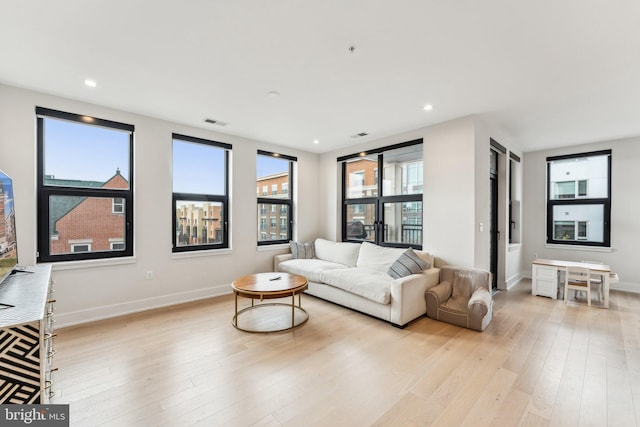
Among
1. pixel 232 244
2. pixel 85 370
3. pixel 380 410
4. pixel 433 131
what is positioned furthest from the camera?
pixel 232 244

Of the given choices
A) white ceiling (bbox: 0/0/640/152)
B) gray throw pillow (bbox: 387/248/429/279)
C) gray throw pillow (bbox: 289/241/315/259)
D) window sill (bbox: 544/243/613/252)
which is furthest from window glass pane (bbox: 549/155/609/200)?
gray throw pillow (bbox: 289/241/315/259)

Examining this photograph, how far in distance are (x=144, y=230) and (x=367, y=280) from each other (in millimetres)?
3134

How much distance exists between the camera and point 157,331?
9.99ft

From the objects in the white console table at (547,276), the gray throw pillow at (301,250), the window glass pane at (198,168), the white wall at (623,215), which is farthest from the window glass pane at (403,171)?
the white wall at (623,215)

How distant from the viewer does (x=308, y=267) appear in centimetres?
445

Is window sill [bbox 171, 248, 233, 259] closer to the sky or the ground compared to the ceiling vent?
closer to the ground

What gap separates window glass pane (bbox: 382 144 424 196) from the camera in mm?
4418

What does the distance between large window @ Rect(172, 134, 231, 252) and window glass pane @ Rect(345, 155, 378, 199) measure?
2.41 metres

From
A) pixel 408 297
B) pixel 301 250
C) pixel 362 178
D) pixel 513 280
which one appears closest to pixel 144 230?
pixel 301 250

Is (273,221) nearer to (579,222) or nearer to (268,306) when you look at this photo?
(268,306)

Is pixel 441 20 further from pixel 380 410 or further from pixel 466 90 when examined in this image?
pixel 380 410

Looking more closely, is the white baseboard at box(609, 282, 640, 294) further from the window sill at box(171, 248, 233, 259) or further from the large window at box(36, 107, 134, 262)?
the large window at box(36, 107, 134, 262)

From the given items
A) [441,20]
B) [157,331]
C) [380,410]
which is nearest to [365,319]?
[380,410]

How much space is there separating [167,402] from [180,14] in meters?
2.71
